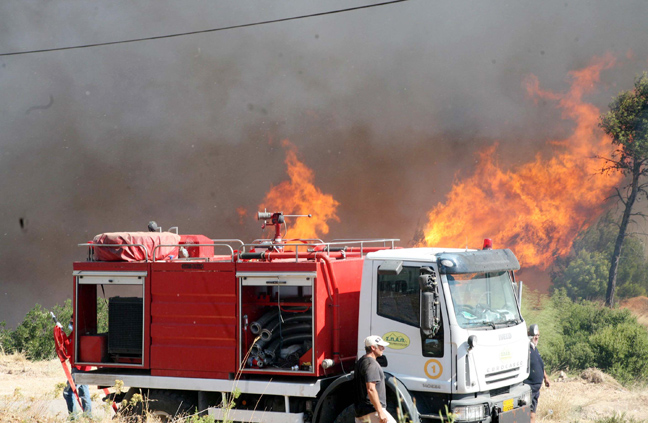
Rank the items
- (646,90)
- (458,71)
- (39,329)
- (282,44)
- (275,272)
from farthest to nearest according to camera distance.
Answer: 1. (282,44)
2. (458,71)
3. (646,90)
4. (39,329)
5. (275,272)

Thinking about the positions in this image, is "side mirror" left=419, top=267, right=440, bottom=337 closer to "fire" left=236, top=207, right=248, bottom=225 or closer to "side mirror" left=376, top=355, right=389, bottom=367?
"side mirror" left=376, top=355, right=389, bottom=367

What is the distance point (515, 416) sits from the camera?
686 cm

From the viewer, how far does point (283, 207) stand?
2323 cm

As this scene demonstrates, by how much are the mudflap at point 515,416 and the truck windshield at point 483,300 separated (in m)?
0.97

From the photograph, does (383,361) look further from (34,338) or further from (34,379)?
(34,338)

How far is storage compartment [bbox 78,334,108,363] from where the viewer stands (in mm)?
8461

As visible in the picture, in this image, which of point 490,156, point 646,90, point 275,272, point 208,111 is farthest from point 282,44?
point 275,272

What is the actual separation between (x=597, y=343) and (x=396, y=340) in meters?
8.89

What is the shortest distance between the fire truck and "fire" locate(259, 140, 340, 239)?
1365 cm

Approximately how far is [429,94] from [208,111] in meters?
9.43

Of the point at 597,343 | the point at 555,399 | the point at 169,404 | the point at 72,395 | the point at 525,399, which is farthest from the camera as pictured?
the point at 597,343

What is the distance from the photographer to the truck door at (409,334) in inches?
257

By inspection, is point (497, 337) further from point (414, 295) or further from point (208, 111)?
point (208, 111)

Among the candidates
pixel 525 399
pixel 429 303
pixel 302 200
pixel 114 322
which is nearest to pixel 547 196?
pixel 302 200
